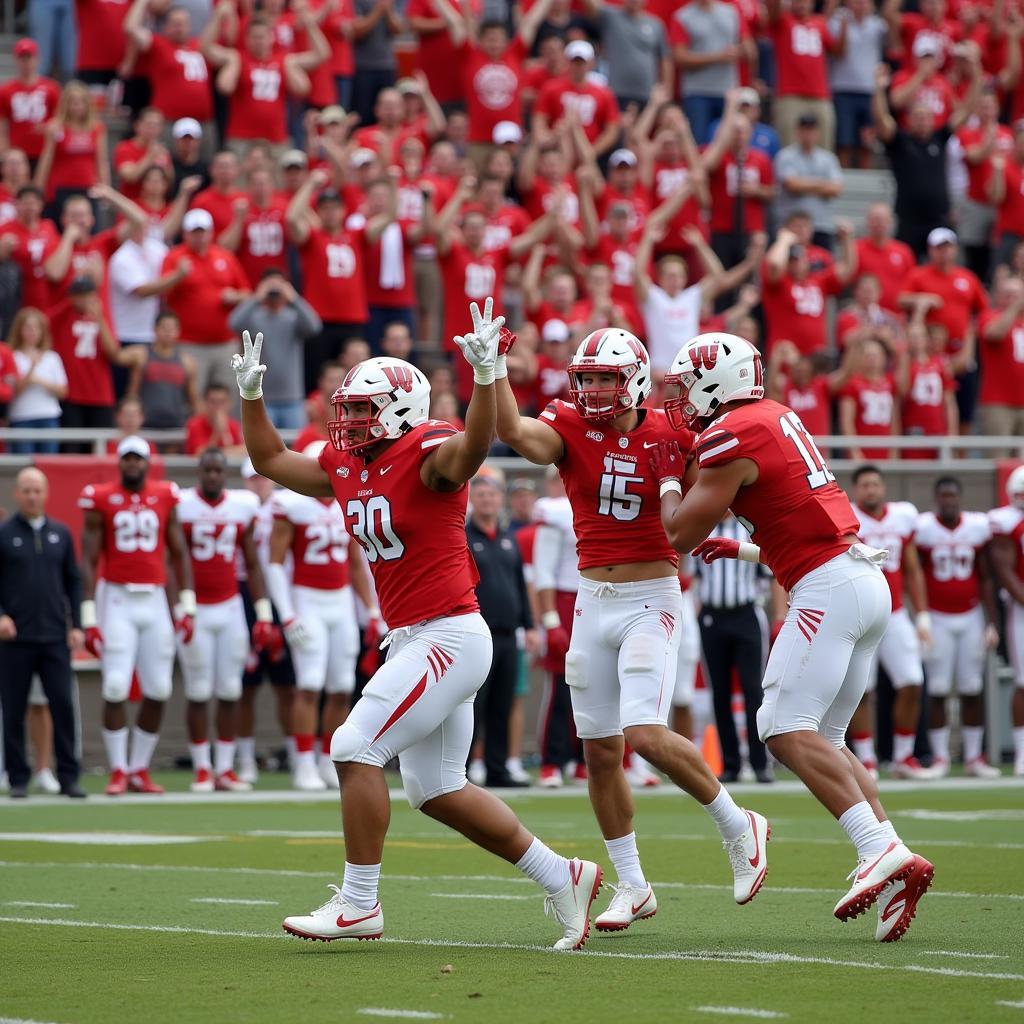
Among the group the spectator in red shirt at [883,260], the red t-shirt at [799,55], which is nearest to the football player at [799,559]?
the spectator in red shirt at [883,260]

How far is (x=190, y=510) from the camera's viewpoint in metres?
13.0

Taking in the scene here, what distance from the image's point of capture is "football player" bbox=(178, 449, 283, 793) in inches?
506

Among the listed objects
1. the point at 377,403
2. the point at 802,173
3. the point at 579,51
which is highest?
the point at 579,51

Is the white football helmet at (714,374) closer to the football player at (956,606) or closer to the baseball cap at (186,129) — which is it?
the football player at (956,606)

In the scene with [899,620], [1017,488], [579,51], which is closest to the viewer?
[899,620]

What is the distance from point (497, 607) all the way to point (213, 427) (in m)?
2.57

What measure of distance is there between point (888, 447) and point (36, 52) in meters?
7.26

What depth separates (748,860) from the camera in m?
6.38

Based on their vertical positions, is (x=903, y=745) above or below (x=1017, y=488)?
below

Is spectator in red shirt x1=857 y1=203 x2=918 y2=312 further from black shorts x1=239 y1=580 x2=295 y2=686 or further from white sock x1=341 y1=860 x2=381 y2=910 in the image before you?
white sock x1=341 y1=860 x2=381 y2=910

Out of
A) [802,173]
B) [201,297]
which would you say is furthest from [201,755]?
[802,173]

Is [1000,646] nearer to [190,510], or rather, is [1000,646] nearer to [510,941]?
[190,510]

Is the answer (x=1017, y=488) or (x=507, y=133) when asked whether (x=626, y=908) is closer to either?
(x=1017, y=488)

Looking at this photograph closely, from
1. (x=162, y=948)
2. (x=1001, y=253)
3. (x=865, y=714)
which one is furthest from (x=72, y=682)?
(x=1001, y=253)
